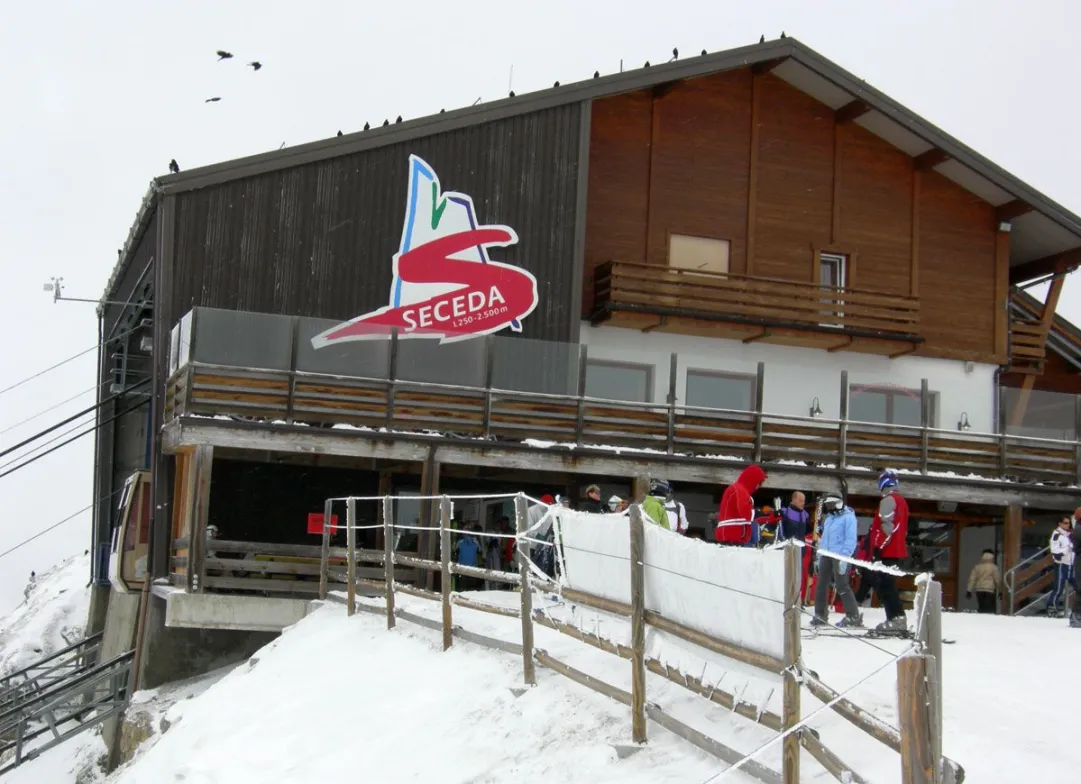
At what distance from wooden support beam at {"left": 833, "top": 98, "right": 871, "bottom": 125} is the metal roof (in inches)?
4.9

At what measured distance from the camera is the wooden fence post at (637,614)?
7.94 metres

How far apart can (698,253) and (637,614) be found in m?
17.3

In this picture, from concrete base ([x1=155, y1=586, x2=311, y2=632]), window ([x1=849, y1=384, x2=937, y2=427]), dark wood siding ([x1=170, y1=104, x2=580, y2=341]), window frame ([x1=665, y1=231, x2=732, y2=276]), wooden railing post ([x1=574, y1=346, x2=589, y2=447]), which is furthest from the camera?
window ([x1=849, y1=384, x2=937, y2=427])

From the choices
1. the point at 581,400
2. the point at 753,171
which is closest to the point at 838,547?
the point at 581,400

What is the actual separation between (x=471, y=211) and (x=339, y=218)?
2.29 metres

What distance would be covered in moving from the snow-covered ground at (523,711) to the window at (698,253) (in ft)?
35.9

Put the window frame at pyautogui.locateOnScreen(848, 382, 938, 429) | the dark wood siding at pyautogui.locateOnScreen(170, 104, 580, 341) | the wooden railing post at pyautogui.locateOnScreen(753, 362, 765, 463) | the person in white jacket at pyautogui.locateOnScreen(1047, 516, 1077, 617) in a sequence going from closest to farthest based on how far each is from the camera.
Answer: the person in white jacket at pyautogui.locateOnScreen(1047, 516, 1077, 617)
the dark wood siding at pyautogui.locateOnScreen(170, 104, 580, 341)
the wooden railing post at pyautogui.locateOnScreen(753, 362, 765, 463)
the window frame at pyautogui.locateOnScreen(848, 382, 938, 429)

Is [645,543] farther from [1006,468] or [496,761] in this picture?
[1006,468]

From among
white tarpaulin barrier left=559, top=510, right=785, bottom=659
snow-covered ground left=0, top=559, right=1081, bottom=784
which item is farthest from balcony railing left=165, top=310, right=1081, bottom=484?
white tarpaulin barrier left=559, top=510, right=785, bottom=659

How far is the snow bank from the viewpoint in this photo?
41188 millimetres

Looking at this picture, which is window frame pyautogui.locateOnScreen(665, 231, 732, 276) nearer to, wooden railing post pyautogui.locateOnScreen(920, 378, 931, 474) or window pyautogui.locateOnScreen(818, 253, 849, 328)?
window pyautogui.locateOnScreen(818, 253, 849, 328)

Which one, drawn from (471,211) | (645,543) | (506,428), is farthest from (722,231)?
(645,543)

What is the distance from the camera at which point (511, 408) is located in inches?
806

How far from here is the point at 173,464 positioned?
2075cm
